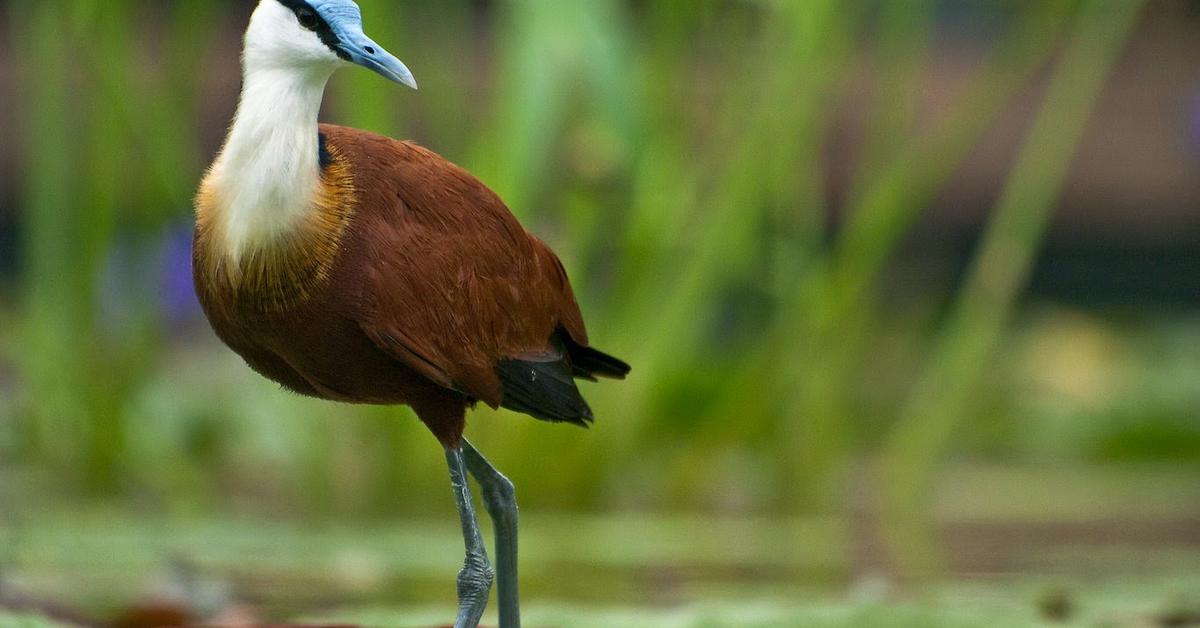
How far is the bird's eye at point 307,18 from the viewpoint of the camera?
177 cm

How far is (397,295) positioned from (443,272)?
80 mm

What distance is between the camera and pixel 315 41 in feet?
5.81

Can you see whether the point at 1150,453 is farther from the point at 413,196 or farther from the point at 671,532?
the point at 413,196

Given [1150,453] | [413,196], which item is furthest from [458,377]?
[1150,453]

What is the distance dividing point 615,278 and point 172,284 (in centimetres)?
191

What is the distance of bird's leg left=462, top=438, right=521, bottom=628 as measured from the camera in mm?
2010

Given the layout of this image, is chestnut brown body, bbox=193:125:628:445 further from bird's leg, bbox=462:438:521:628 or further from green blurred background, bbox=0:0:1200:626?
green blurred background, bbox=0:0:1200:626

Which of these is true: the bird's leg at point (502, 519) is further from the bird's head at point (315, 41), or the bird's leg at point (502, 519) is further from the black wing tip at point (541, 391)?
the bird's head at point (315, 41)

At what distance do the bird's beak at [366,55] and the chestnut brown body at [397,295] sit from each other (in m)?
0.12

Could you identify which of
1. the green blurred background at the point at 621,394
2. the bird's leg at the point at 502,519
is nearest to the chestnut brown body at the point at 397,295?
the bird's leg at the point at 502,519

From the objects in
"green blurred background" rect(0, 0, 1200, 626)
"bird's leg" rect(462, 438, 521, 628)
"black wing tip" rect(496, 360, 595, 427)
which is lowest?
"bird's leg" rect(462, 438, 521, 628)

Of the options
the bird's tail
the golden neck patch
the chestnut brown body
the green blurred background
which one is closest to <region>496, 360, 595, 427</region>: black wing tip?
the chestnut brown body

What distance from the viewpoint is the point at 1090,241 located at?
9750 millimetres

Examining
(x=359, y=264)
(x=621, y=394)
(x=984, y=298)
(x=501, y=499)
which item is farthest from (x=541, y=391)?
(x=984, y=298)
